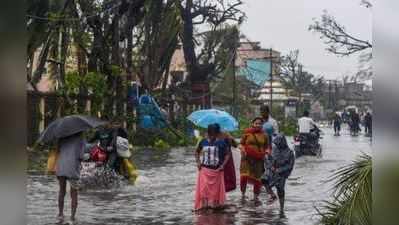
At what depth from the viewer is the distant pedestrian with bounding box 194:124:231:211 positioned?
9.40 m

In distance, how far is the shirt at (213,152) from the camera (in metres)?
9.38

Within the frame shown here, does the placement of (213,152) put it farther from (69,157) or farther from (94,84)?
(94,84)

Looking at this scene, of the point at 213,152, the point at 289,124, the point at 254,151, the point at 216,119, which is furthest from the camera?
the point at 289,124

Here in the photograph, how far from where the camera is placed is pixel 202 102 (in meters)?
28.6

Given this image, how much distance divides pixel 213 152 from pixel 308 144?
33.3ft

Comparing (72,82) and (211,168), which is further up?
(72,82)

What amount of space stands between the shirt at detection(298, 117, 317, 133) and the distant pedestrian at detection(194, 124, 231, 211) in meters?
9.05

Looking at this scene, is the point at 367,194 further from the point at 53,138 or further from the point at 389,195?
the point at 53,138

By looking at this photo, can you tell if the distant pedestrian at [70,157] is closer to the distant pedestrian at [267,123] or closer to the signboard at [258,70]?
the distant pedestrian at [267,123]

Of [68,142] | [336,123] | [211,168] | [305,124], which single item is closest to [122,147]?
[211,168]

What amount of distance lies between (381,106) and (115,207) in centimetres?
650

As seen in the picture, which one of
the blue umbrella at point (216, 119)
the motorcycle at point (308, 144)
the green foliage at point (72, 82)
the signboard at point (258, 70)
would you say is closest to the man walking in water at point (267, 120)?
the blue umbrella at point (216, 119)

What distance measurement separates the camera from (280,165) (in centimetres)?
960

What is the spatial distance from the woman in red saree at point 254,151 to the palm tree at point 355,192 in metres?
3.50
